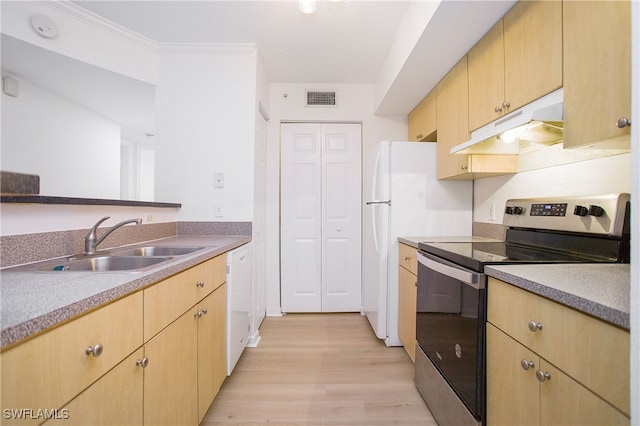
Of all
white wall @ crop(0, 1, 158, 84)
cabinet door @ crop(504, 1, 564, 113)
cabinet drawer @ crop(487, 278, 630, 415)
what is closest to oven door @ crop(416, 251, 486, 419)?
cabinet drawer @ crop(487, 278, 630, 415)

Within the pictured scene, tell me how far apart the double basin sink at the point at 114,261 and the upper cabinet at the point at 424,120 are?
207 centimetres

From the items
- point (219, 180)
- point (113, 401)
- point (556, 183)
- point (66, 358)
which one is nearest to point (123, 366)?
point (113, 401)

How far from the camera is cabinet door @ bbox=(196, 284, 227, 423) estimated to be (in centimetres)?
123

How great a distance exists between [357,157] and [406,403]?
222 centimetres

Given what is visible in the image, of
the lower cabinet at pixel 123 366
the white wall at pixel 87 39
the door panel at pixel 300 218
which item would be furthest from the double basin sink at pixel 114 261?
the white wall at pixel 87 39

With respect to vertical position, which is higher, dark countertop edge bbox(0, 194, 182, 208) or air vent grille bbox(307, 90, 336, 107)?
air vent grille bbox(307, 90, 336, 107)

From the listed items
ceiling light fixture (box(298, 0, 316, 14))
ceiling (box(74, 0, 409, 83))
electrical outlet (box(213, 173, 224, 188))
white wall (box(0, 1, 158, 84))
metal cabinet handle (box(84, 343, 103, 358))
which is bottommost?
metal cabinet handle (box(84, 343, 103, 358))

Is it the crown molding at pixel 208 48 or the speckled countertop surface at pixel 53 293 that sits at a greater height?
the crown molding at pixel 208 48

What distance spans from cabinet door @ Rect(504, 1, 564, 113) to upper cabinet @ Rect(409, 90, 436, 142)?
86 centimetres

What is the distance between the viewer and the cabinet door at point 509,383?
0.79m

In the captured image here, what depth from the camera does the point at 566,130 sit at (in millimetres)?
992

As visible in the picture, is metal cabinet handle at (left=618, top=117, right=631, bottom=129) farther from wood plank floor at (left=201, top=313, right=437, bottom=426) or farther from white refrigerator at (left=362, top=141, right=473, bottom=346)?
wood plank floor at (left=201, top=313, right=437, bottom=426)

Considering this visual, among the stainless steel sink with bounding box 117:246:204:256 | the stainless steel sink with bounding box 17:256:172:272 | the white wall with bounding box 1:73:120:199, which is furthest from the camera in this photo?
the white wall with bounding box 1:73:120:199

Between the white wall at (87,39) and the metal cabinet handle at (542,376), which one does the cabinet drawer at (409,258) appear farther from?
the white wall at (87,39)
